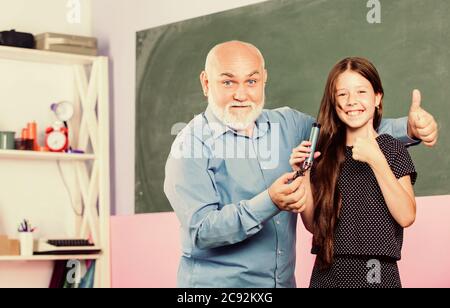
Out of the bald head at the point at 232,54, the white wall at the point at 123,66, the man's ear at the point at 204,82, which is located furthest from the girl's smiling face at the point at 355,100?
the white wall at the point at 123,66

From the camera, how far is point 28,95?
12.5 feet

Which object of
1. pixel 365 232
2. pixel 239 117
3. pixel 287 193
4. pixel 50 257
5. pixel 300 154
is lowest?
pixel 50 257

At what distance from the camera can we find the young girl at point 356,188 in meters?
2.38

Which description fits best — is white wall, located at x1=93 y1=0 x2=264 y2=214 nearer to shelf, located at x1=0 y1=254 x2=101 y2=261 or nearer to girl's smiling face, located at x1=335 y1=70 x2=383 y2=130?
shelf, located at x1=0 y1=254 x2=101 y2=261

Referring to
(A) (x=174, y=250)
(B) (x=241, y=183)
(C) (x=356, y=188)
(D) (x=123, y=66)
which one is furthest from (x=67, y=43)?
(C) (x=356, y=188)

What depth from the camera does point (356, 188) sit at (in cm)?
247

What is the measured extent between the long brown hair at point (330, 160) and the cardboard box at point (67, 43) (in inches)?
57.4

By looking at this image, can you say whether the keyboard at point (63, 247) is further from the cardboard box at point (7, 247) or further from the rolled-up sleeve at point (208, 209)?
the rolled-up sleeve at point (208, 209)

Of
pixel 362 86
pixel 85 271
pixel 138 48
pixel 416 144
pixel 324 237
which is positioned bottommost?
pixel 85 271

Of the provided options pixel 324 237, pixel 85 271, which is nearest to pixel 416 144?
pixel 324 237

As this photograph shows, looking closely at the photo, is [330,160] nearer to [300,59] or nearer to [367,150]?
[367,150]

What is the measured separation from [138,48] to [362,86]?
1405 mm

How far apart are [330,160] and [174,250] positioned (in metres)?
1.17

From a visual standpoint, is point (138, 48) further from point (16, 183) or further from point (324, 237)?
point (324, 237)
